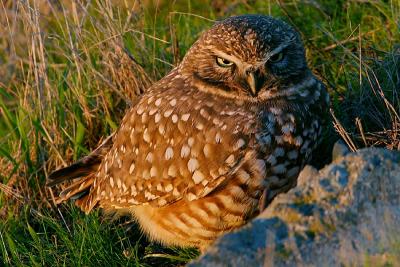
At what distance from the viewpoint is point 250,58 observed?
3463 millimetres

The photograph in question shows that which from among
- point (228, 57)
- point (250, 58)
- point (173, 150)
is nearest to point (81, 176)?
point (173, 150)

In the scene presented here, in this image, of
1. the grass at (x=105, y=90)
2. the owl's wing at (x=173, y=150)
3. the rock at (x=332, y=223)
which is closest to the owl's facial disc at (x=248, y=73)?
the owl's wing at (x=173, y=150)

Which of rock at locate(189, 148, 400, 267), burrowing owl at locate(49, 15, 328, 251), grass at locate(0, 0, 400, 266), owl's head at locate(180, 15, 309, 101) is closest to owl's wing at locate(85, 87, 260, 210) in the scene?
burrowing owl at locate(49, 15, 328, 251)

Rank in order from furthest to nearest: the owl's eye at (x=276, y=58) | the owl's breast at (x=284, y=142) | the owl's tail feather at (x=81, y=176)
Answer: the owl's tail feather at (x=81, y=176) < the owl's eye at (x=276, y=58) < the owl's breast at (x=284, y=142)

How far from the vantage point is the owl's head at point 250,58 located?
3.48 metres

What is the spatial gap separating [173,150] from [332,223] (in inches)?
48.4

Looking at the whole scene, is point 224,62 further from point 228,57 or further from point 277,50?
point 277,50

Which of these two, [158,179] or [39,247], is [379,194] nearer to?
[158,179]

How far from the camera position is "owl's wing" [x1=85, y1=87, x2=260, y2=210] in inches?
137

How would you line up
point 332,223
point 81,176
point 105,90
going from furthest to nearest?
1. point 105,90
2. point 81,176
3. point 332,223

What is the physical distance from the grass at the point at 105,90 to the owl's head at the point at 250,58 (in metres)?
0.55

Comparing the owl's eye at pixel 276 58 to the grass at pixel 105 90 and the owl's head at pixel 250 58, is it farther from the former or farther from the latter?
the grass at pixel 105 90

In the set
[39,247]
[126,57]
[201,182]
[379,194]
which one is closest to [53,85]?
[126,57]

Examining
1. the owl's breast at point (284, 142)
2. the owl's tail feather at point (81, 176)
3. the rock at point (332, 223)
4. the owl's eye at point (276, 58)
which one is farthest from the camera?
the owl's tail feather at point (81, 176)
